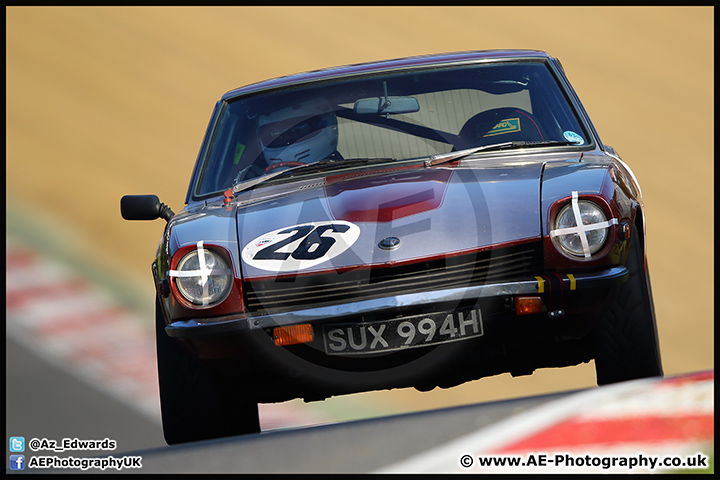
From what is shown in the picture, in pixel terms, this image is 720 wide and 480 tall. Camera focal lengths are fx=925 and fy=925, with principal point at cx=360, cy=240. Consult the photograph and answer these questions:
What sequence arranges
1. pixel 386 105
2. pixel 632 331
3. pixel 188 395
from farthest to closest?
pixel 386 105, pixel 188 395, pixel 632 331

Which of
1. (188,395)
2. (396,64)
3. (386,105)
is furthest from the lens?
(396,64)

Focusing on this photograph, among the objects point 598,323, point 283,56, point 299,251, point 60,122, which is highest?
point 283,56

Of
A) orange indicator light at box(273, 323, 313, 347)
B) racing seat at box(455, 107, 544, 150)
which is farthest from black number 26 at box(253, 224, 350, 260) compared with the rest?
racing seat at box(455, 107, 544, 150)

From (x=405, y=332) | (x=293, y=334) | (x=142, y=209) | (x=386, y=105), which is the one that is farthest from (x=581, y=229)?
(x=142, y=209)

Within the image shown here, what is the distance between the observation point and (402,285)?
3.31m

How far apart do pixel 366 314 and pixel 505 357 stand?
2.04 ft

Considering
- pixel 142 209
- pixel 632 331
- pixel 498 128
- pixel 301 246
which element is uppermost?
pixel 498 128

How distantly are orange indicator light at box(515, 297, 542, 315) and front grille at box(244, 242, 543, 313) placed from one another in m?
0.09

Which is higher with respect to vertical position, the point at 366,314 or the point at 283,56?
the point at 283,56

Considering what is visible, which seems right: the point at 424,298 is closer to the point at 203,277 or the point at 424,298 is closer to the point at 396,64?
the point at 203,277

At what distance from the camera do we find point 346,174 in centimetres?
396

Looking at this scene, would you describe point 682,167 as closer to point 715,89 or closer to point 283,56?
point 715,89

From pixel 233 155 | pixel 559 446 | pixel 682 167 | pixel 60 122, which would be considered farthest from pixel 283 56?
pixel 559 446

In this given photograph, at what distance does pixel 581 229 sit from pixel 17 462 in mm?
2261
